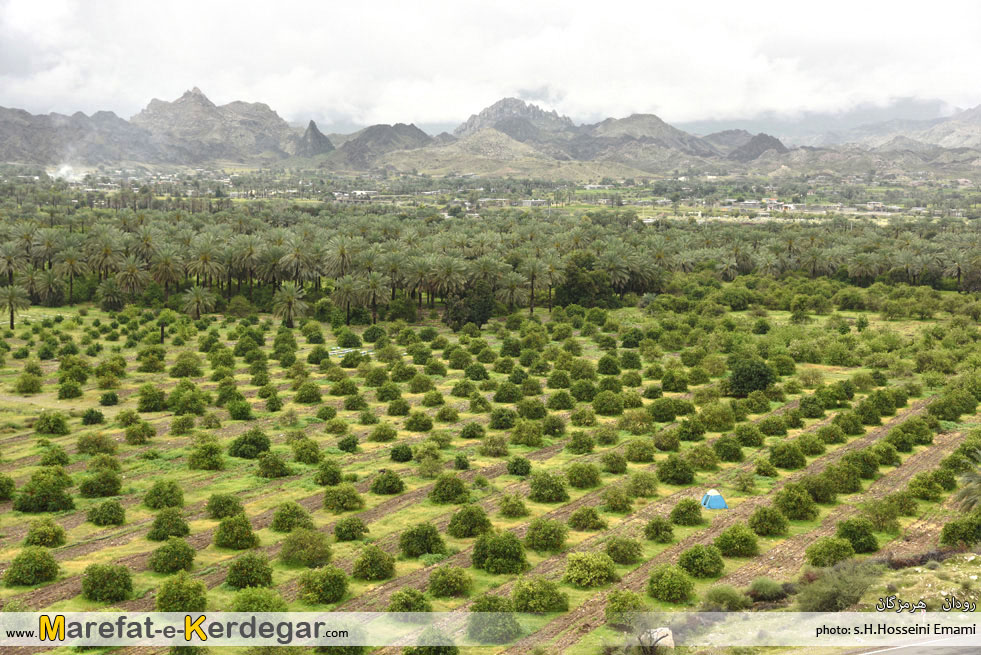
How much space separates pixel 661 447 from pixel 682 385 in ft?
52.8

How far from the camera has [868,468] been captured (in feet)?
137

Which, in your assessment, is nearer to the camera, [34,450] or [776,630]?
[776,630]

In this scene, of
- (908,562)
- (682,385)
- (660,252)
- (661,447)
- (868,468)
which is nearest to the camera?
(908,562)

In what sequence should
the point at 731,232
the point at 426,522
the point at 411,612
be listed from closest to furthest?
the point at 411,612, the point at 426,522, the point at 731,232

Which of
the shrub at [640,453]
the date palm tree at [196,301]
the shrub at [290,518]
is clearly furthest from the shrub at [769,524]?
the date palm tree at [196,301]

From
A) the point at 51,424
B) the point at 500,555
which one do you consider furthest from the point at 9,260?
the point at 500,555

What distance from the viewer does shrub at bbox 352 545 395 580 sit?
29.6 m

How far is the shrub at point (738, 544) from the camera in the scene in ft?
104

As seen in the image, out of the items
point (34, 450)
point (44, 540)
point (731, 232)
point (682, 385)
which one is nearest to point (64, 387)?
point (34, 450)

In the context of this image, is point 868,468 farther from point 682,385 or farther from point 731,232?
point 731,232

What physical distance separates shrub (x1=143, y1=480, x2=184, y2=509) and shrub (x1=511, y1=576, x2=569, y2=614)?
1815 centimetres

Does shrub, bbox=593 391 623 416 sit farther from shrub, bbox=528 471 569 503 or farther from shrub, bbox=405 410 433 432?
shrub, bbox=528 471 569 503

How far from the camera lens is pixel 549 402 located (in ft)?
184

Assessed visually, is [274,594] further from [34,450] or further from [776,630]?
[34,450]
